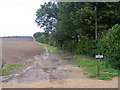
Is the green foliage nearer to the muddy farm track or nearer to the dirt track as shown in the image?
the muddy farm track

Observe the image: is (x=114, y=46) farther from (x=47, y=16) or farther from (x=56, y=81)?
(x=47, y=16)

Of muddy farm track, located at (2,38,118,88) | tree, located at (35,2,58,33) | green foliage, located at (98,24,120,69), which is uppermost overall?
tree, located at (35,2,58,33)

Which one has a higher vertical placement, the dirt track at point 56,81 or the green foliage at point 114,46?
the green foliage at point 114,46

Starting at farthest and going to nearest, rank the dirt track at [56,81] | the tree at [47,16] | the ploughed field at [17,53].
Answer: the tree at [47,16] → the ploughed field at [17,53] → the dirt track at [56,81]

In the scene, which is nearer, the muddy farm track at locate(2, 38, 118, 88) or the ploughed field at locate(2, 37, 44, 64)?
the muddy farm track at locate(2, 38, 118, 88)

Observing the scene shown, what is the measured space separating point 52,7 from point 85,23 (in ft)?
33.3

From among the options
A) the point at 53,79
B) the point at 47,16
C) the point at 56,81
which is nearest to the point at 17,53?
the point at 47,16

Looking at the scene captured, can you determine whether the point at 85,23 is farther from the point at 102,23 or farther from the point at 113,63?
the point at 113,63

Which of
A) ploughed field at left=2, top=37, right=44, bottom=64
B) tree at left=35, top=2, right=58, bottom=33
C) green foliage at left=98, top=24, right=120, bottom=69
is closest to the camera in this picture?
green foliage at left=98, top=24, right=120, bottom=69

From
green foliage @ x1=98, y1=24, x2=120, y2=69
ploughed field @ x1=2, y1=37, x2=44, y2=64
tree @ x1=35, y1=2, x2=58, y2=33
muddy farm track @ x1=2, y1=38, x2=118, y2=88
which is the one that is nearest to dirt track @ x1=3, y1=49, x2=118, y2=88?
muddy farm track @ x1=2, y1=38, x2=118, y2=88

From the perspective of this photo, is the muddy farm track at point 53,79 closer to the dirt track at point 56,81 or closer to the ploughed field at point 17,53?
the dirt track at point 56,81

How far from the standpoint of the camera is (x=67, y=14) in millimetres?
13469

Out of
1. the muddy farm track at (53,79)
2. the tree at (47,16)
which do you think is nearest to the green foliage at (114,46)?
the muddy farm track at (53,79)

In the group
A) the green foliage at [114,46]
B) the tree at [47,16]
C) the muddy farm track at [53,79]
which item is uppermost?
the tree at [47,16]
